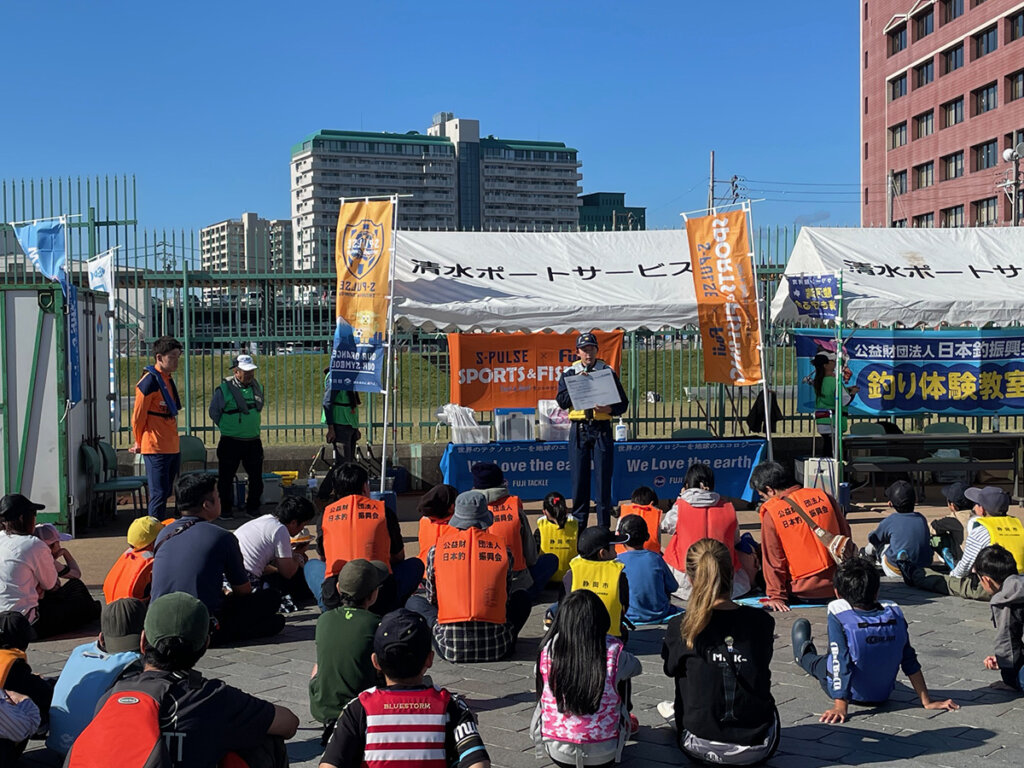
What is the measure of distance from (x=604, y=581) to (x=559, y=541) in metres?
2.00

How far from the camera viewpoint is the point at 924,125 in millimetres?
60031

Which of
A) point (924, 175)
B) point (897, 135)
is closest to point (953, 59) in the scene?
point (924, 175)

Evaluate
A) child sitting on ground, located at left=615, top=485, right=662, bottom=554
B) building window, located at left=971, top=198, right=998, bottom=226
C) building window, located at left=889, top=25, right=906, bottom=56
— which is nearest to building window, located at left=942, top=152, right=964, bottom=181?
building window, located at left=971, top=198, right=998, bottom=226

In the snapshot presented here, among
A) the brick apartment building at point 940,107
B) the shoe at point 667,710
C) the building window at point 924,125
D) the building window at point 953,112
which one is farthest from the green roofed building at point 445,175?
the shoe at point 667,710

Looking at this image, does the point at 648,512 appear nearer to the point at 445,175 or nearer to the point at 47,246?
the point at 47,246

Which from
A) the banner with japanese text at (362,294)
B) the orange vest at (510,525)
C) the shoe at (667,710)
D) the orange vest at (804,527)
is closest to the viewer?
the shoe at (667,710)

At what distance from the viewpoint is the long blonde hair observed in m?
4.85

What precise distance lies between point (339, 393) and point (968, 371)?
7.41 meters

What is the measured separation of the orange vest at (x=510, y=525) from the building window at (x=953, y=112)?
5541 cm

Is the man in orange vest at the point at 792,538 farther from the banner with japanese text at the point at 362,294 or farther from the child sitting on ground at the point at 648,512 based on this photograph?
the banner with japanese text at the point at 362,294

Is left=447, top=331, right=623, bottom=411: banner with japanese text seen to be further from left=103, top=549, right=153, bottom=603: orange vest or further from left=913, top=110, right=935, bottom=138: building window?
left=913, top=110, right=935, bottom=138: building window

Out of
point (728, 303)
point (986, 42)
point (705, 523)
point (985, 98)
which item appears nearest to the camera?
point (705, 523)

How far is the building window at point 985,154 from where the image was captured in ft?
174

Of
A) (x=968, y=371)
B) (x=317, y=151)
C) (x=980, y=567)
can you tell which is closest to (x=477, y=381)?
(x=968, y=371)
